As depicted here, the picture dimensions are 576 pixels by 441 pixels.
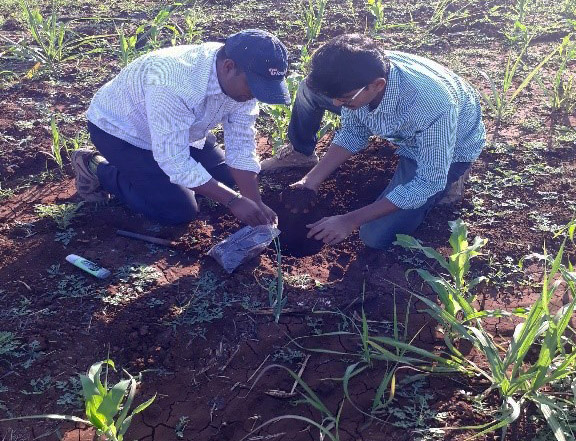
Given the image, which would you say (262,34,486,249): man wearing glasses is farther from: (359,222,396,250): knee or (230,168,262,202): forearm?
(230,168,262,202): forearm

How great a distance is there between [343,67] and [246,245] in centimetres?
90

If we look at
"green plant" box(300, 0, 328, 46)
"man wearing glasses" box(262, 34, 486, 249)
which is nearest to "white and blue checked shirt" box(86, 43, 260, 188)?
"man wearing glasses" box(262, 34, 486, 249)

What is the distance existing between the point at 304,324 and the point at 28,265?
4.25 feet

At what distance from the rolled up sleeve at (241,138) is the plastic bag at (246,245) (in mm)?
355

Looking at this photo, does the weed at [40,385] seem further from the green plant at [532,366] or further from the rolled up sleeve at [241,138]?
the green plant at [532,366]

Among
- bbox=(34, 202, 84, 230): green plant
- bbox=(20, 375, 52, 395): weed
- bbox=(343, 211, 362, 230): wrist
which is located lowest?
bbox=(34, 202, 84, 230): green plant

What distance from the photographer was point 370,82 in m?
2.49

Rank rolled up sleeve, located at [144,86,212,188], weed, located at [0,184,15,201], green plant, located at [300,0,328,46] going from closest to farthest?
rolled up sleeve, located at [144,86,212,188] < weed, located at [0,184,15,201] < green plant, located at [300,0,328,46]

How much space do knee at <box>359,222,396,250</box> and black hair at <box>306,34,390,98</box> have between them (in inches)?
29.7

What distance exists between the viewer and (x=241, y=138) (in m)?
3.04

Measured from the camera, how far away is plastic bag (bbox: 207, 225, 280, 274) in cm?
282

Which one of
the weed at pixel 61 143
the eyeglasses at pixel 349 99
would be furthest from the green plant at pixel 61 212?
the eyeglasses at pixel 349 99

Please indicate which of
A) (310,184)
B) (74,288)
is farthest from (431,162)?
(74,288)

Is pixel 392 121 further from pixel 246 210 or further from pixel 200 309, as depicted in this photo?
pixel 200 309
